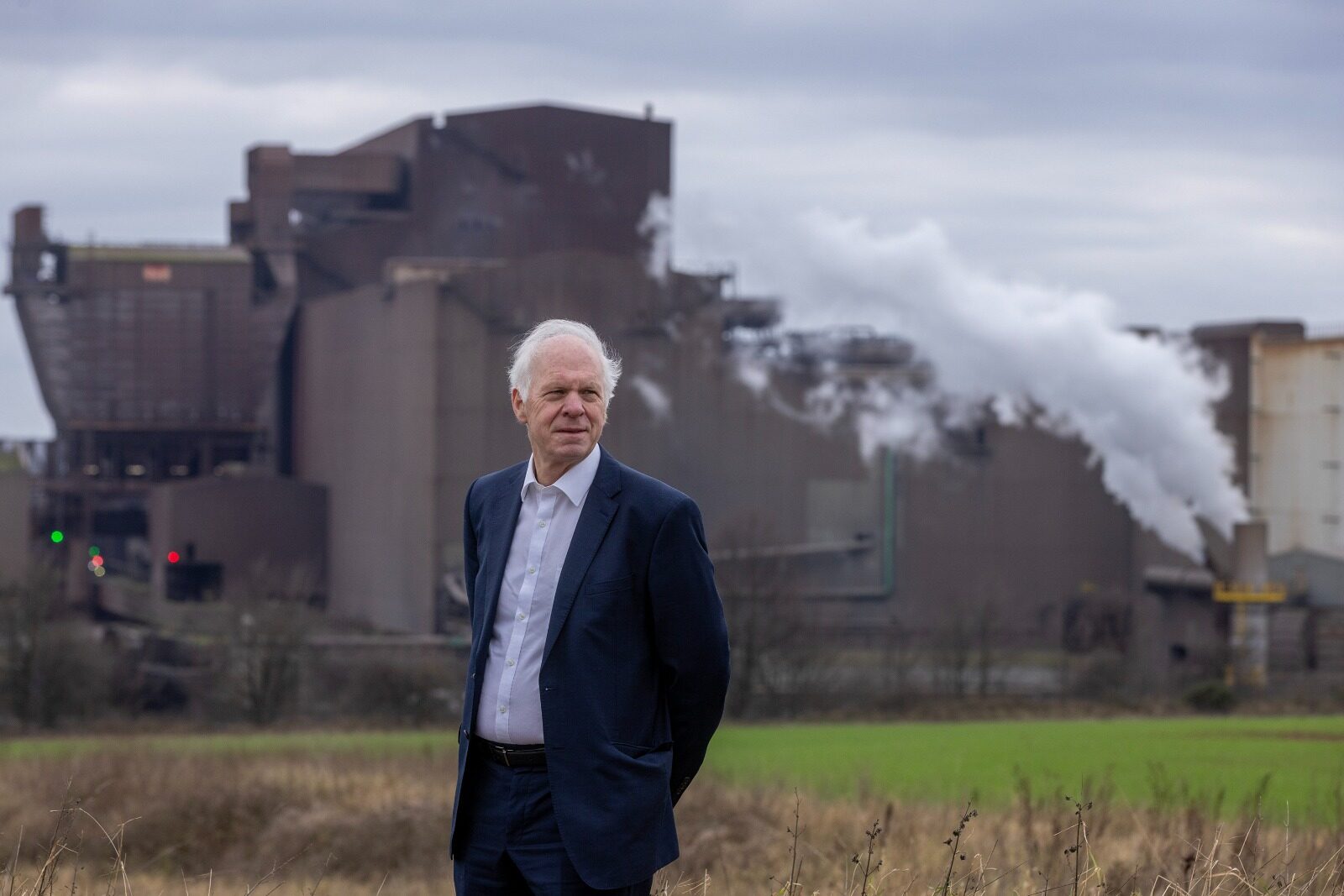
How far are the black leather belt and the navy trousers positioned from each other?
0.05 feet

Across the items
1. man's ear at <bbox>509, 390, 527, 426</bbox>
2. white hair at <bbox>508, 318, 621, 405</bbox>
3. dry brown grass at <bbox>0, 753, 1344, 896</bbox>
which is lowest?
dry brown grass at <bbox>0, 753, 1344, 896</bbox>

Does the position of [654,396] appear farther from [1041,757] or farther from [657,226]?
[1041,757]

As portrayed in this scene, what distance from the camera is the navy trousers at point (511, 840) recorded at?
164 inches

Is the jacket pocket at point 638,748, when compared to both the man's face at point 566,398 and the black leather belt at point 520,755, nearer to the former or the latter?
the black leather belt at point 520,755

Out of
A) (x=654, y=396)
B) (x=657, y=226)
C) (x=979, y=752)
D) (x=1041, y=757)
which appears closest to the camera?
(x=1041, y=757)

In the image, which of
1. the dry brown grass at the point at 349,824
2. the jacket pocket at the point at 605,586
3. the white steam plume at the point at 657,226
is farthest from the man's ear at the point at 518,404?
the white steam plume at the point at 657,226

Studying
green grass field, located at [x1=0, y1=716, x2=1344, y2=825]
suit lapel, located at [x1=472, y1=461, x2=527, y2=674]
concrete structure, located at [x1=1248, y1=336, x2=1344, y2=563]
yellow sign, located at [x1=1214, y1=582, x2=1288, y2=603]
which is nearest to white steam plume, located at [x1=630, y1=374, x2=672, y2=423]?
concrete structure, located at [x1=1248, y1=336, x2=1344, y2=563]

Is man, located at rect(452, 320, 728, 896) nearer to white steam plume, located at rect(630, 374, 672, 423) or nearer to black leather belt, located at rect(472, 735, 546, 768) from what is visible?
black leather belt, located at rect(472, 735, 546, 768)

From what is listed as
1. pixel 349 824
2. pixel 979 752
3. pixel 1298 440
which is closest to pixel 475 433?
pixel 1298 440

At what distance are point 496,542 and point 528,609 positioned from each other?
21 centimetres

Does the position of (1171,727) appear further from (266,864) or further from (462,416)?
(462,416)

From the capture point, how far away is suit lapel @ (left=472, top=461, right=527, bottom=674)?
14.2ft

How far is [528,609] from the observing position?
4246mm

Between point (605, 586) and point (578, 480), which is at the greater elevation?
point (578, 480)
